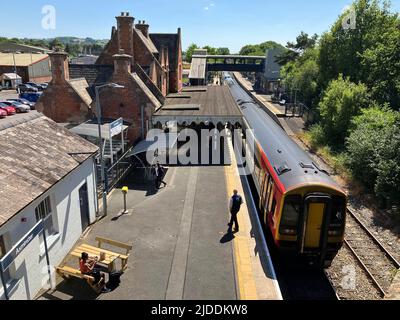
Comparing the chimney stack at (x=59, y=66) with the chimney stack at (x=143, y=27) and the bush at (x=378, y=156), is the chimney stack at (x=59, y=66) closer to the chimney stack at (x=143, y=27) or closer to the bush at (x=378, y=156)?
the chimney stack at (x=143, y=27)

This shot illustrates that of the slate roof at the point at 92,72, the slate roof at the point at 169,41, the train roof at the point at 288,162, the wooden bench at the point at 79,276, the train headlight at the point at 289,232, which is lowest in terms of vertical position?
the wooden bench at the point at 79,276

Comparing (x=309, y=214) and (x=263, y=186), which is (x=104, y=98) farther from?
(x=309, y=214)

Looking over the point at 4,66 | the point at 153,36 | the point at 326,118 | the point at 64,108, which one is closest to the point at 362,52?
the point at 326,118

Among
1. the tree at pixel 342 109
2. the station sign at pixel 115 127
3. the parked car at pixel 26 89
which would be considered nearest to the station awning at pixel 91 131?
the station sign at pixel 115 127

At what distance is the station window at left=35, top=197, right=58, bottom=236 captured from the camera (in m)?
10.1

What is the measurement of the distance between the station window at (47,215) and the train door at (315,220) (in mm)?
7816

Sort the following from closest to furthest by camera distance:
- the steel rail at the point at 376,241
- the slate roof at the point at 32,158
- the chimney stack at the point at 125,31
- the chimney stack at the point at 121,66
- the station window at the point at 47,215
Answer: the slate roof at the point at 32,158, the station window at the point at 47,215, the steel rail at the point at 376,241, the chimney stack at the point at 121,66, the chimney stack at the point at 125,31

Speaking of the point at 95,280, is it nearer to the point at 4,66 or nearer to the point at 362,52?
the point at 362,52

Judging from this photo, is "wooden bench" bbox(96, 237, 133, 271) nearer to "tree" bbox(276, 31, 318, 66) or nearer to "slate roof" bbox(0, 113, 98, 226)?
"slate roof" bbox(0, 113, 98, 226)

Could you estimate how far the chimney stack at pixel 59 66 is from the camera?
2046 cm

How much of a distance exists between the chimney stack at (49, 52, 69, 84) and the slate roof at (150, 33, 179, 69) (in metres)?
14.6

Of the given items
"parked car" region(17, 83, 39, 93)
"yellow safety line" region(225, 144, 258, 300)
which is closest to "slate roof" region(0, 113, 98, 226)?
"yellow safety line" region(225, 144, 258, 300)

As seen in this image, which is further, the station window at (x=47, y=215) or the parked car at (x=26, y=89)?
the parked car at (x=26, y=89)

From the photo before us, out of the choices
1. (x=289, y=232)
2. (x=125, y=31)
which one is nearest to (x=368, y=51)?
(x=125, y=31)
